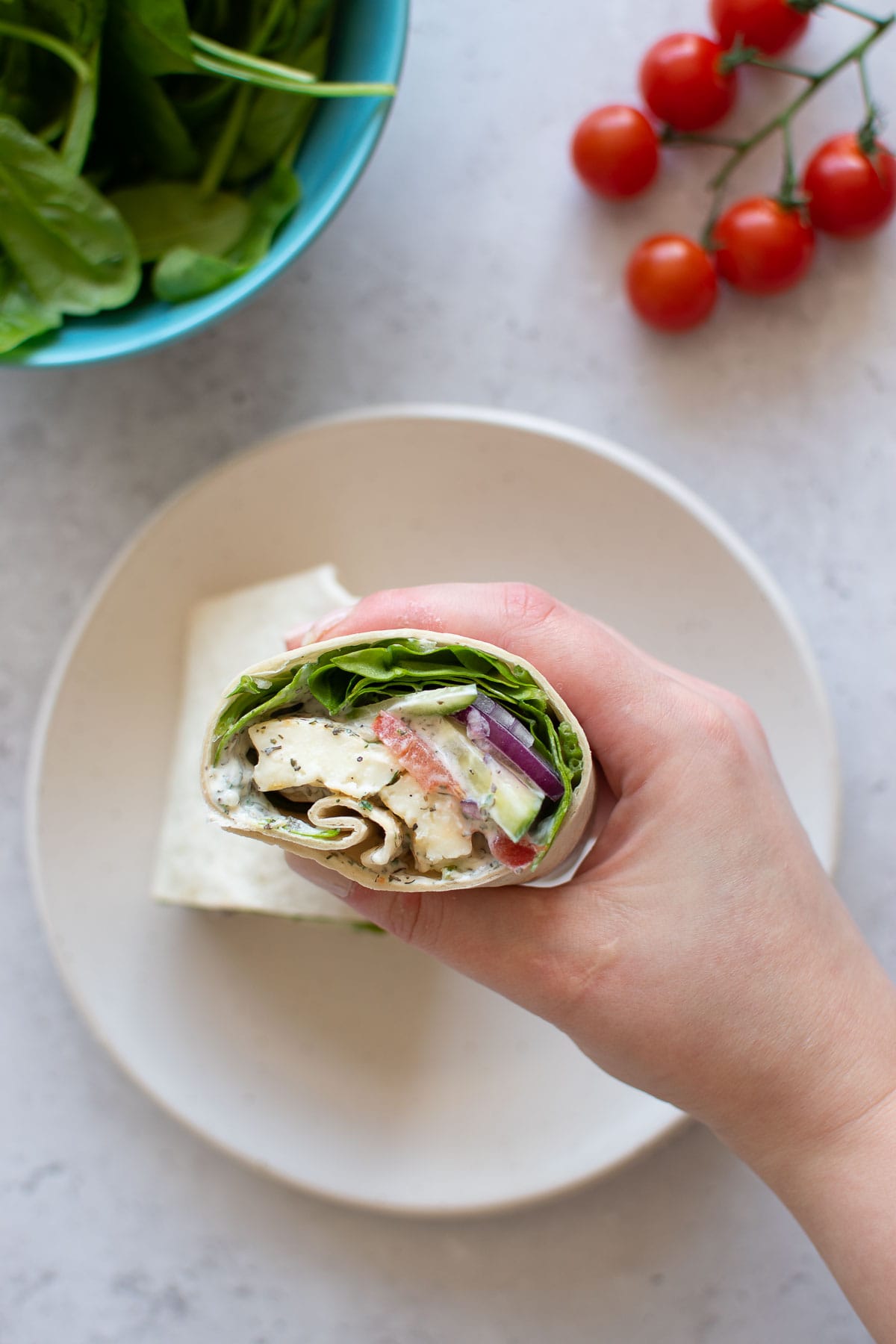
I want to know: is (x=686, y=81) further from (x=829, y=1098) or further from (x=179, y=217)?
(x=829, y=1098)

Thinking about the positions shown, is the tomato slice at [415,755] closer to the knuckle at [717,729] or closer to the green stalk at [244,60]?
the knuckle at [717,729]

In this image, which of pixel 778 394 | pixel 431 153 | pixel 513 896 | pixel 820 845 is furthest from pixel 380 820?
pixel 431 153

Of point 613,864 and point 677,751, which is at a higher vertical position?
point 677,751

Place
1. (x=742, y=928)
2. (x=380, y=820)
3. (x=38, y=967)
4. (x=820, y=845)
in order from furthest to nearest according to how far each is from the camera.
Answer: (x=38, y=967)
(x=820, y=845)
(x=742, y=928)
(x=380, y=820)

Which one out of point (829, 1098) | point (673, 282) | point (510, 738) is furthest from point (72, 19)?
point (829, 1098)

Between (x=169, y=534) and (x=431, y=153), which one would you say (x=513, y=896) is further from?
(x=431, y=153)

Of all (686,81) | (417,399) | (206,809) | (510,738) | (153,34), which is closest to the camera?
(510,738)
